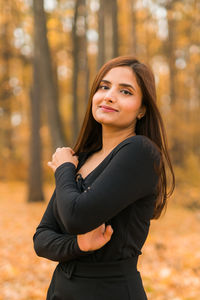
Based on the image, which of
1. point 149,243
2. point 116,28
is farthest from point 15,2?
point 149,243

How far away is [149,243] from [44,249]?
651 cm

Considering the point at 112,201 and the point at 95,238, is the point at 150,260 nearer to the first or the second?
the point at 95,238

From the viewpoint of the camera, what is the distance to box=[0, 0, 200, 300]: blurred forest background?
6.49 m

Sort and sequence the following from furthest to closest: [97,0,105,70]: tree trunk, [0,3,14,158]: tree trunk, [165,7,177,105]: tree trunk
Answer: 1. [165,7,177,105]: tree trunk
2. [0,3,14,158]: tree trunk
3. [97,0,105,70]: tree trunk

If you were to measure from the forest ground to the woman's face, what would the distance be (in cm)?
389

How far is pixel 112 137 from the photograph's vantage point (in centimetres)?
204

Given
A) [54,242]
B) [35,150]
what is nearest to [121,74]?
[54,242]

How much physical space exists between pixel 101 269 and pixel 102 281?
6cm

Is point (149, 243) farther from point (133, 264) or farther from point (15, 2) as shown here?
point (15, 2)

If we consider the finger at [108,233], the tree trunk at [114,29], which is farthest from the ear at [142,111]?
the tree trunk at [114,29]

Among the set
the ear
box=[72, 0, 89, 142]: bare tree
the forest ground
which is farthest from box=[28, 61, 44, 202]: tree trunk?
the ear

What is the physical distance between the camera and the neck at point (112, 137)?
2010mm

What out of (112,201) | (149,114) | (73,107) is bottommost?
(112,201)

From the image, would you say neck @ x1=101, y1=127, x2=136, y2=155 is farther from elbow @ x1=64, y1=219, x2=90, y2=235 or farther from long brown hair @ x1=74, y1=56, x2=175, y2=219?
elbow @ x1=64, y1=219, x2=90, y2=235
